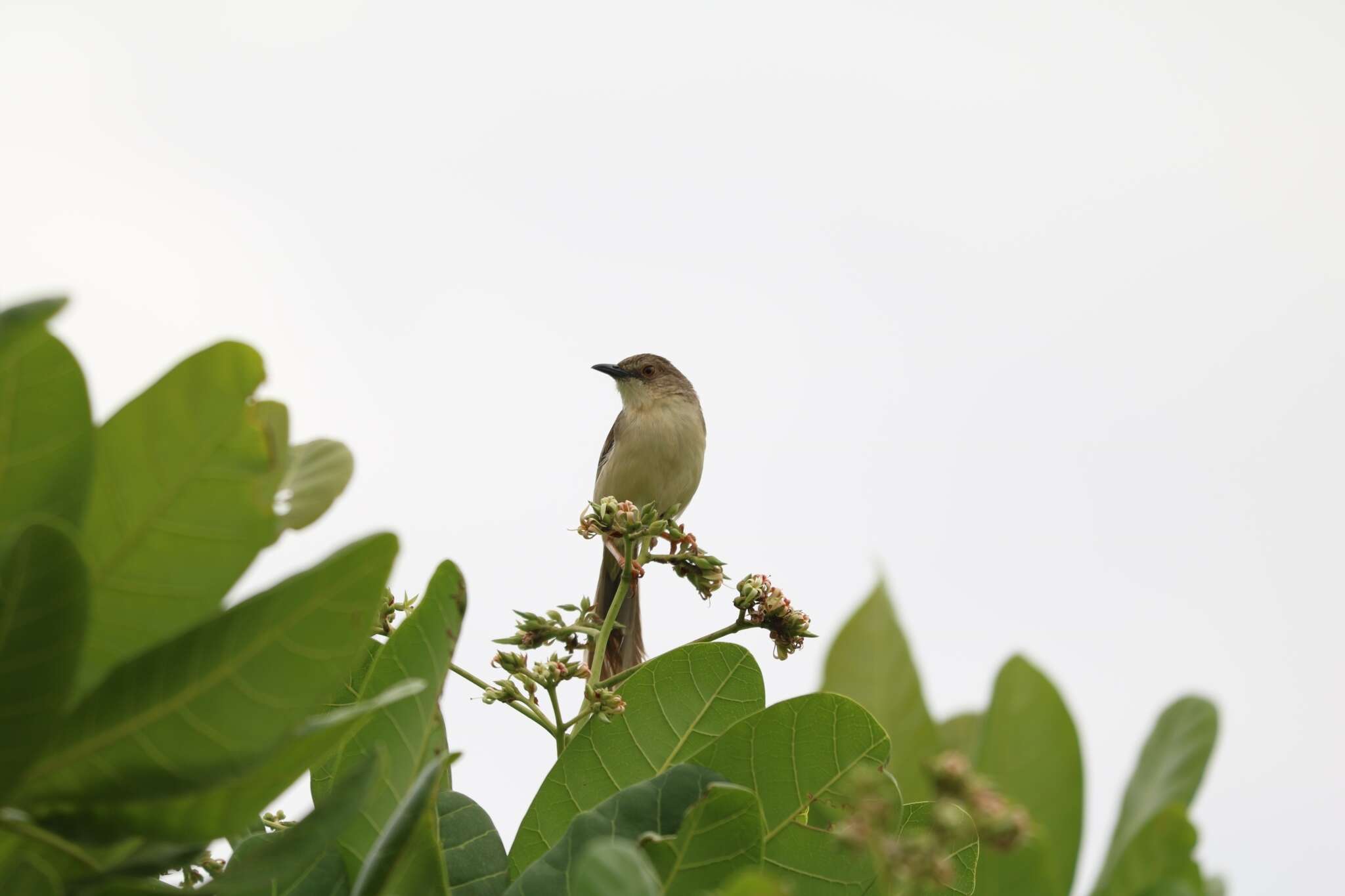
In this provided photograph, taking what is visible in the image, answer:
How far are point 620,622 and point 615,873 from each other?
18.8ft

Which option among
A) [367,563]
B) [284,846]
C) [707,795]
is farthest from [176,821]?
[707,795]

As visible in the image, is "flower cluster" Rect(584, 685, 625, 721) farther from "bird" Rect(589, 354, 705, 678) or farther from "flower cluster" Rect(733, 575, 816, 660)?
"bird" Rect(589, 354, 705, 678)

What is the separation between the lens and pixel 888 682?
7.47 ft

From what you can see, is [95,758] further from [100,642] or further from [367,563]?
[367,563]

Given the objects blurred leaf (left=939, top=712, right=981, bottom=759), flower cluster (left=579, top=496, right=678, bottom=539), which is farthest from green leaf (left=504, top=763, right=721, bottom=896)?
flower cluster (left=579, top=496, right=678, bottom=539)

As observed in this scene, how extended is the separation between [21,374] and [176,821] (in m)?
0.54

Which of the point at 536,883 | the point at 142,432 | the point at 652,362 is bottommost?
the point at 536,883

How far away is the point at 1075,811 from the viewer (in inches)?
57.0

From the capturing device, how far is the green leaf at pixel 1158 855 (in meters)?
1.36

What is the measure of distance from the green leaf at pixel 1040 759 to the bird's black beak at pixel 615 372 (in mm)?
7246

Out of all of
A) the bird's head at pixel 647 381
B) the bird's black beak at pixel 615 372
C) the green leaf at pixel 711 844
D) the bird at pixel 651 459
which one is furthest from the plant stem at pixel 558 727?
the bird's black beak at pixel 615 372

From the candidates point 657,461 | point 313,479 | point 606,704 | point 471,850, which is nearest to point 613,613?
point 606,704

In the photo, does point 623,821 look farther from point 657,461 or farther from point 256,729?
point 657,461

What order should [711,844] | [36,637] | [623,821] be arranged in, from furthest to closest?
1. [623,821]
2. [711,844]
3. [36,637]
